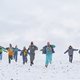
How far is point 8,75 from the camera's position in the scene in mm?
25891

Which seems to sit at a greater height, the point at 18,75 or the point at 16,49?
the point at 16,49

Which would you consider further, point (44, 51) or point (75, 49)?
point (75, 49)

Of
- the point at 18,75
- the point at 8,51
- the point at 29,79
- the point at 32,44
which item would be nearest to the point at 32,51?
the point at 32,44

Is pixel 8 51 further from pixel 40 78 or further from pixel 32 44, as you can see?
pixel 40 78

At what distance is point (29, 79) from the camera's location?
23.7 meters

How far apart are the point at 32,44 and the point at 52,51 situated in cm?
246

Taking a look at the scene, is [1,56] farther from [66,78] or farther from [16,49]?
[66,78]

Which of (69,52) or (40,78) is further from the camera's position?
(69,52)

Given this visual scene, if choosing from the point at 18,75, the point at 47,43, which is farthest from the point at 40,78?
the point at 47,43

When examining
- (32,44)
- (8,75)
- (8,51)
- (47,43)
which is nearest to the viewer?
(8,75)

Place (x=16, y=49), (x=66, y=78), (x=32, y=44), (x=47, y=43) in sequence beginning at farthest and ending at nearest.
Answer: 1. (x=16, y=49)
2. (x=32, y=44)
3. (x=47, y=43)
4. (x=66, y=78)

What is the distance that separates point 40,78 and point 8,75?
9.11ft

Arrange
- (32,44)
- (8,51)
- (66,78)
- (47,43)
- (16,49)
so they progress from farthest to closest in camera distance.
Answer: (16,49) < (8,51) < (32,44) < (47,43) < (66,78)

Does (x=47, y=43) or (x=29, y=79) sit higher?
(x=47, y=43)
